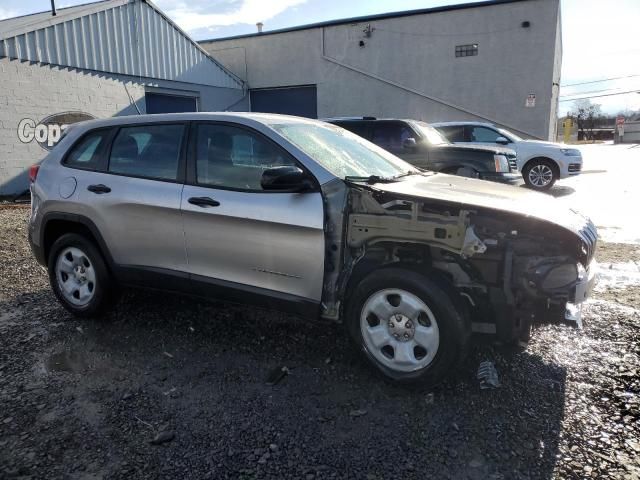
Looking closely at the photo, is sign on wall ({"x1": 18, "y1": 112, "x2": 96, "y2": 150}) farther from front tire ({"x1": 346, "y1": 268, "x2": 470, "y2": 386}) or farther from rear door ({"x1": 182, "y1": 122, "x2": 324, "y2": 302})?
front tire ({"x1": 346, "y1": 268, "x2": 470, "y2": 386})

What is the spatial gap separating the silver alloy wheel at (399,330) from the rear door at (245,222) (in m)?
0.41

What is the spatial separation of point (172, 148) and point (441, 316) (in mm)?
2465

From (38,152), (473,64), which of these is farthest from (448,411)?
(473,64)

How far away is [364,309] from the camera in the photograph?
3.25 meters

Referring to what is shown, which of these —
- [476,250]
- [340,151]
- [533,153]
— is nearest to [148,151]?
[340,151]

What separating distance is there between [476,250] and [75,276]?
3461mm

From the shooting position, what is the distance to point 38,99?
12086 mm

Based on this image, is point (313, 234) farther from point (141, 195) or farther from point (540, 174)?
point (540, 174)

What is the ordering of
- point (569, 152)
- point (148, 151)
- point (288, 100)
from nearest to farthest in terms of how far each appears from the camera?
point (148, 151) → point (569, 152) → point (288, 100)

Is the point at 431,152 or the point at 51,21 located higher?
the point at 51,21

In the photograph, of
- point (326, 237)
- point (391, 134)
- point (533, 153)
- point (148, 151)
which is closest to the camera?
point (326, 237)

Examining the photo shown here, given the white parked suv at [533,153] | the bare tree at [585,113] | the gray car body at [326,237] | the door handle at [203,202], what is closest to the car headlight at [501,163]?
the white parked suv at [533,153]

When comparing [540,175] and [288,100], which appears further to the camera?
[288,100]

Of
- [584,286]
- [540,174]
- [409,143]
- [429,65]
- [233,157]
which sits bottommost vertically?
[584,286]
